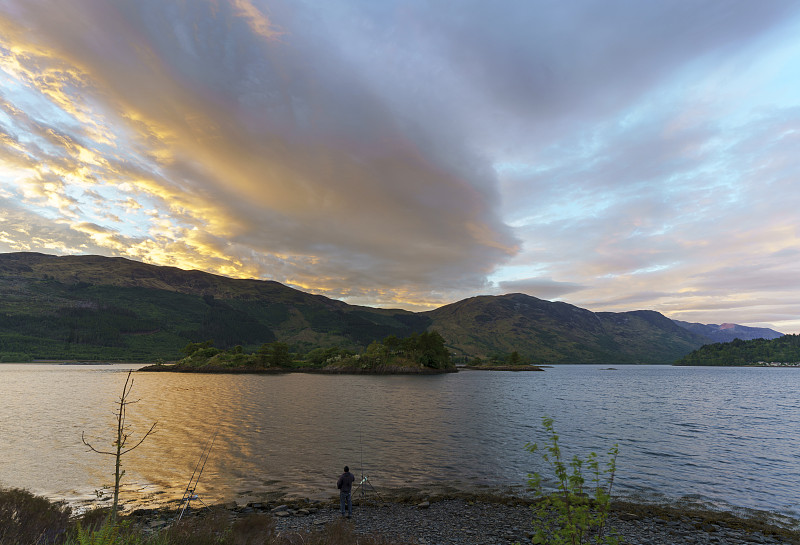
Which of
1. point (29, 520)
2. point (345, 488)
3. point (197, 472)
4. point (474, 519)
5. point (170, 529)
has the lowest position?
point (197, 472)

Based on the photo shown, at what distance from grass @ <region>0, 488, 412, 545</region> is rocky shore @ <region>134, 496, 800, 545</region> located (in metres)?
1.19

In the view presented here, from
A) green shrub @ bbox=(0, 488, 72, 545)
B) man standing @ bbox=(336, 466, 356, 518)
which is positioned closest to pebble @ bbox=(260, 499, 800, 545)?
man standing @ bbox=(336, 466, 356, 518)

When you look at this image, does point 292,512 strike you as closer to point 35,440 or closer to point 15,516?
point 15,516

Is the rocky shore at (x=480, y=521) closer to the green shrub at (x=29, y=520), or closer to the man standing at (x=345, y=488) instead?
the man standing at (x=345, y=488)

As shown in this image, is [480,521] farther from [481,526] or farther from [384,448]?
[384,448]

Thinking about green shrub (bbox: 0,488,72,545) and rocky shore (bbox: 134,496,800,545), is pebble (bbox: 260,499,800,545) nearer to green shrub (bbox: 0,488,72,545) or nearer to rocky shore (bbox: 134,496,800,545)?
rocky shore (bbox: 134,496,800,545)

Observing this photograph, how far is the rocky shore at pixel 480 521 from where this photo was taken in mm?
19156

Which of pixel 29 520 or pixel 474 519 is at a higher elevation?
pixel 29 520

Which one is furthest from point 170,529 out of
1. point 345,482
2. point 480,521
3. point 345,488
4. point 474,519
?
point 480,521

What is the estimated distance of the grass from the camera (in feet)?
47.4

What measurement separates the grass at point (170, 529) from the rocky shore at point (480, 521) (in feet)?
3.90

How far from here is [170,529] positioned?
598 inches

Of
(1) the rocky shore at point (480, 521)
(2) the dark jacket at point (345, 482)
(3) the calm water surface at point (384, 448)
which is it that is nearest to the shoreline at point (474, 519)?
(1) the rocky shore at point (480, 521)

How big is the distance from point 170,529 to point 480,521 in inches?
643
